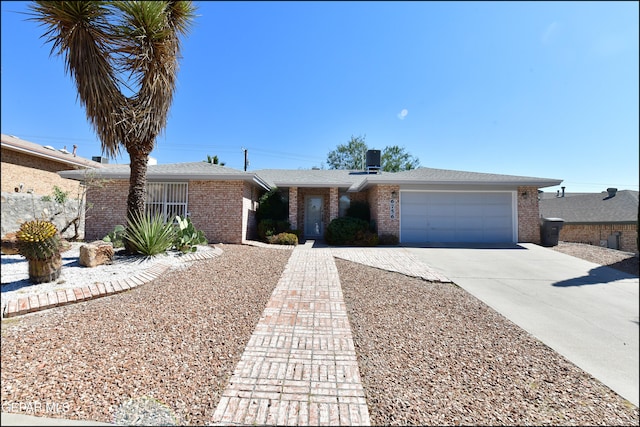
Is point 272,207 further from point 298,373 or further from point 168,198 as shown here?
point 298,373

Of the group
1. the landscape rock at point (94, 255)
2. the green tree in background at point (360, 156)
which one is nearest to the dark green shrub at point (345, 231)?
the landscape rock at point (94, 255)

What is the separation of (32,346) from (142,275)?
2.76 metres

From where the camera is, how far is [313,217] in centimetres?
1468

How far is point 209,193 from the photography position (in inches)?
418

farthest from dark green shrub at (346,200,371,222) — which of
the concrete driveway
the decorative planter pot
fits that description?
the concrete driveway

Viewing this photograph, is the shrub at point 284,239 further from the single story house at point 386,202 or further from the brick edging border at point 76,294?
the brick edging border at point 76,294

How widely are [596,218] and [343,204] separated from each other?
9.69 meters

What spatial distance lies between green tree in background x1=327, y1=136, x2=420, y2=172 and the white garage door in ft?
71.6

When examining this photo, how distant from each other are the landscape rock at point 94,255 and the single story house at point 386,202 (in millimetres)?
4722

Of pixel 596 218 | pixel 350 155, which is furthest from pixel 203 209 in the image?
pixel 350 155

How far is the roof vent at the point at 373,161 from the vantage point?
1653cm

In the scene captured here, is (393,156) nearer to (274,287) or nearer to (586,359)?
(274,287)

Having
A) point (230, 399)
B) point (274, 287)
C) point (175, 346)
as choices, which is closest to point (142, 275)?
point (274, 287)

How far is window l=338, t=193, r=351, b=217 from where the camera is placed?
14.2 m
